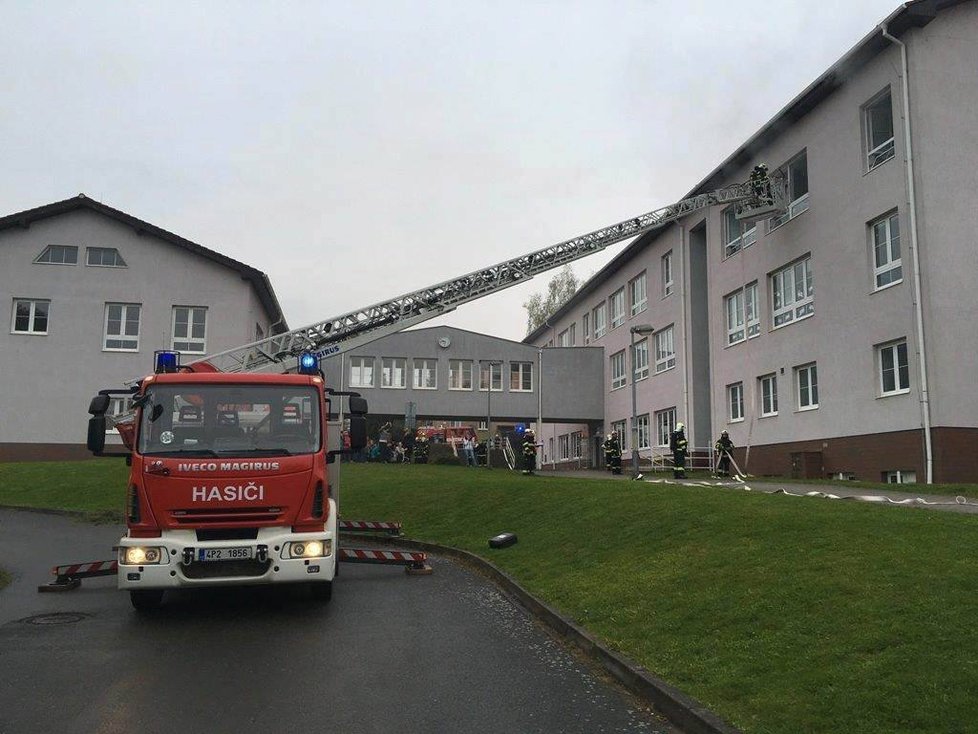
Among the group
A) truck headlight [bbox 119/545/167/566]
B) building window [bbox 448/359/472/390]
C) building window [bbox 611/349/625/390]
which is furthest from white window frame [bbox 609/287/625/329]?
truck headlight [bbox 119/545/167/566]

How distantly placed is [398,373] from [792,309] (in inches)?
901

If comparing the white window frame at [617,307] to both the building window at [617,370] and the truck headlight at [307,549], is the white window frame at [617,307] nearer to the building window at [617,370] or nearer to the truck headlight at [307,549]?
the building window at [617,370]

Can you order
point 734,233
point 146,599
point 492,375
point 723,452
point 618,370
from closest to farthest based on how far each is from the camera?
point 146,599 → point 723,452 → point 734,233 → point 618,370 → point 492,375

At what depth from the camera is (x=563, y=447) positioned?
5397cm

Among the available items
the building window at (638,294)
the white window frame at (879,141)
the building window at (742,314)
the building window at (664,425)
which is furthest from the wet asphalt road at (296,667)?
the building window at (638,294)

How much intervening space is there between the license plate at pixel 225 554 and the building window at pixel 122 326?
2968cm

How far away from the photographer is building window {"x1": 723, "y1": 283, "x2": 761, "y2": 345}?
1128 inches

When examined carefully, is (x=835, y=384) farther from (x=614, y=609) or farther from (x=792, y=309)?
(x=614, y=609)

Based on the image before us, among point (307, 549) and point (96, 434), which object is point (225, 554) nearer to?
point (307, 549)

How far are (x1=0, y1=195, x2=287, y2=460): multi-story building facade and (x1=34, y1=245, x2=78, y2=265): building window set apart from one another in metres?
0.04

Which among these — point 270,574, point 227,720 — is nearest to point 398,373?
point 270,574

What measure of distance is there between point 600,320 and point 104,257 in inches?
940

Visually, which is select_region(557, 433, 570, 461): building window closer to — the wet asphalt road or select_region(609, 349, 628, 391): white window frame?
select_region(609, 349, 628, 391): white window frame

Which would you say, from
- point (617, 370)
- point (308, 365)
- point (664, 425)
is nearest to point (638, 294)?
point (617, 370)
